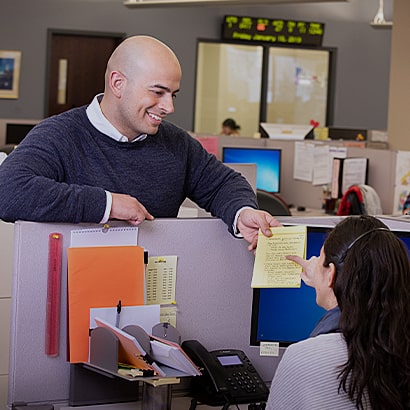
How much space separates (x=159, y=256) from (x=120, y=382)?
30 centimetres

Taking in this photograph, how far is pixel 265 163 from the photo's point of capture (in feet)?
22.3

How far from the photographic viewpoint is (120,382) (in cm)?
210

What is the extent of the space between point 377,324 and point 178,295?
72 centimetres

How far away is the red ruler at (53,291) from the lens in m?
2.04

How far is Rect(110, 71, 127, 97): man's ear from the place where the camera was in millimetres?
2264

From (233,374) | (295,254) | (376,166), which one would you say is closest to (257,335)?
(233,374)

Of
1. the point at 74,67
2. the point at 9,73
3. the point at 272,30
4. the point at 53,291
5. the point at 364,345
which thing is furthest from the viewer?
the point at 272,30

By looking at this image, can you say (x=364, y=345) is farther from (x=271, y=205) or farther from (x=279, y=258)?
(x=271, y=205)

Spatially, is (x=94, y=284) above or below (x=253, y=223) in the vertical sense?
below

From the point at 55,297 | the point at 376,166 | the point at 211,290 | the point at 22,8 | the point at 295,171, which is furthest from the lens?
the point at 22,8

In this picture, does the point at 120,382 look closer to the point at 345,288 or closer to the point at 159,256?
the point at 159,256

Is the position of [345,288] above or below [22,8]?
below

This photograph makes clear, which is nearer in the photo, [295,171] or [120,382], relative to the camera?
[120,382]

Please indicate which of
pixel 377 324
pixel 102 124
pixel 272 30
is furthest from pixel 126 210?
pixel 272 30
